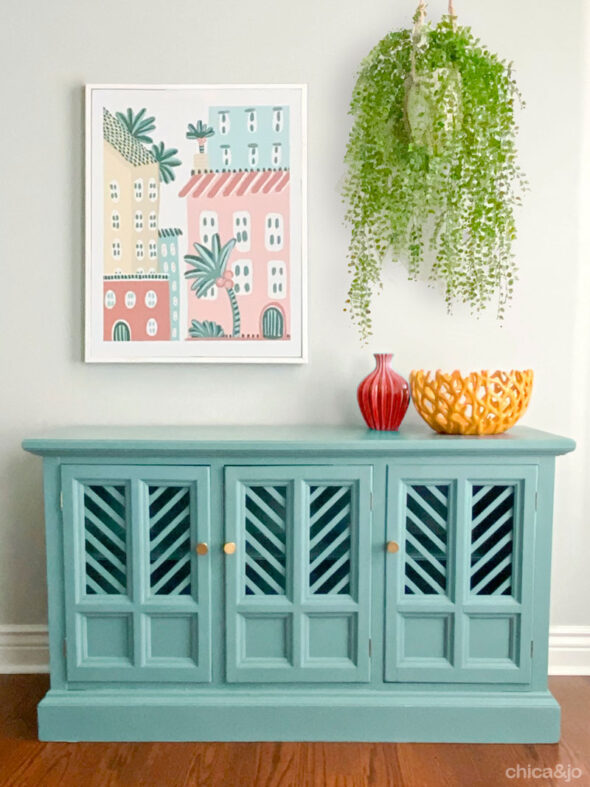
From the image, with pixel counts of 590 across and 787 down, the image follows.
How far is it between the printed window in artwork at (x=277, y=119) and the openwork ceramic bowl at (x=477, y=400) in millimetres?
956

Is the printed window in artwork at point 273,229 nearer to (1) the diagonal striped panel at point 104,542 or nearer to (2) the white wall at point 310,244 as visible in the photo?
(2) the white wall at point 310,244

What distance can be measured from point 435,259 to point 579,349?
0.57 meters

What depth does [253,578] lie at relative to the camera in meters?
1.91

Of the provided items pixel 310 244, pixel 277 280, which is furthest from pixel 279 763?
pixel 310 244

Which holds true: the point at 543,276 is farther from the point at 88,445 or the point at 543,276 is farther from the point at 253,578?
the point at 88,445

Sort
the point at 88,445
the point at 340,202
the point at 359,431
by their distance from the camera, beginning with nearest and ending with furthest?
the point at 88,445 < the point at 359,431 < the point at 340,202

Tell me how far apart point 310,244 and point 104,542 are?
3.71 feet

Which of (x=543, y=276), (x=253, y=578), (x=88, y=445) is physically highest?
(x=543, y=276)

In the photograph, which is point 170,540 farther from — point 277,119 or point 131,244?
point 277,119

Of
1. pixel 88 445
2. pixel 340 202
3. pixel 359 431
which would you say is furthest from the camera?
pixel 340 202

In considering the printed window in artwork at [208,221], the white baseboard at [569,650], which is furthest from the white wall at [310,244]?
the printed window in artwork at [208,221]

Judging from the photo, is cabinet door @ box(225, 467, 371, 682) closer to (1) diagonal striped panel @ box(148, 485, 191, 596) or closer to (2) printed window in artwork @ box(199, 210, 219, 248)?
(1) diagonal striped panel @ box(148, 485, 191, 596)

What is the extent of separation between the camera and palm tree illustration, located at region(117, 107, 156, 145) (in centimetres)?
219

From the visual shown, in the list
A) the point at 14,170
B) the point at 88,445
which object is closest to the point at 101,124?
the point at 14,170
